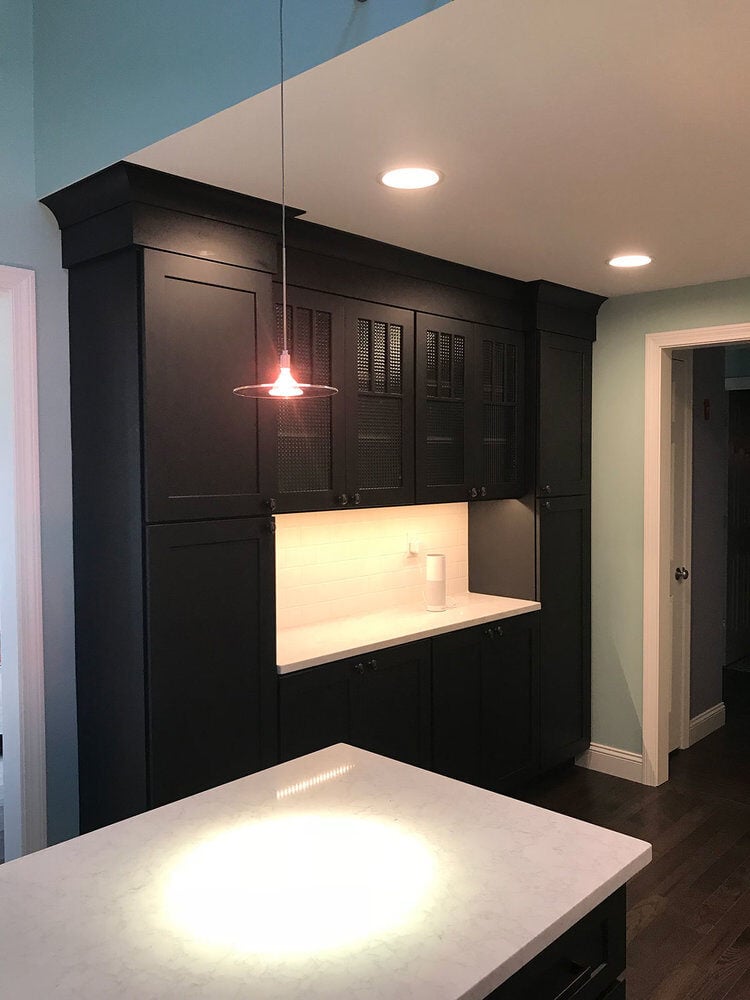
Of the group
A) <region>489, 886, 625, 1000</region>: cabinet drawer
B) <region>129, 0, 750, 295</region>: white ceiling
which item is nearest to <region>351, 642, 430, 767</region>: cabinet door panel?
<region>129, 0, 750, 295</region>: white ceiling

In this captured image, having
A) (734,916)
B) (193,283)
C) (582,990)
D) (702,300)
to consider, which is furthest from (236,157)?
(734,916)

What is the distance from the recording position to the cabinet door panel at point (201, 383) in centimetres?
260

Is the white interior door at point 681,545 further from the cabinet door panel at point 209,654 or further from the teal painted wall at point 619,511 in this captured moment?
the cabinet door panel at point 209,654

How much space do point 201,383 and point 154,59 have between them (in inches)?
35.4

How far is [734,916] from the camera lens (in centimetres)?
310

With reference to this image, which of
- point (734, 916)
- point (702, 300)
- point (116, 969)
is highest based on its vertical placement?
point (702, 300)

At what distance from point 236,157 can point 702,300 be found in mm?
2621

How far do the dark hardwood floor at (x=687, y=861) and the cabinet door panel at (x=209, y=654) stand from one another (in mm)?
1433

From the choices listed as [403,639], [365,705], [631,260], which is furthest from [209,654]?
[631,260]

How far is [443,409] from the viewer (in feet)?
12.4

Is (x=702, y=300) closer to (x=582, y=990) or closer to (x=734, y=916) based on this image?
(x=734, y=916)

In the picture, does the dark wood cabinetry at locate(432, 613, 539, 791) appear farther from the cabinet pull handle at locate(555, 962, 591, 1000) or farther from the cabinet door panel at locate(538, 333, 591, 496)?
the cabinet pull handle at locate(555, 962, 591, 1000)

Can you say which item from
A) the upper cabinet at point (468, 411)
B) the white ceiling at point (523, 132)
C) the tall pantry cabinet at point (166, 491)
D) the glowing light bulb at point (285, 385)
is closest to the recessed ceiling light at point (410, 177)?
the white ceiling at point (523, 132)

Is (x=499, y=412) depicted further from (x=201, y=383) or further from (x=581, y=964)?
(x=581, y=964)
